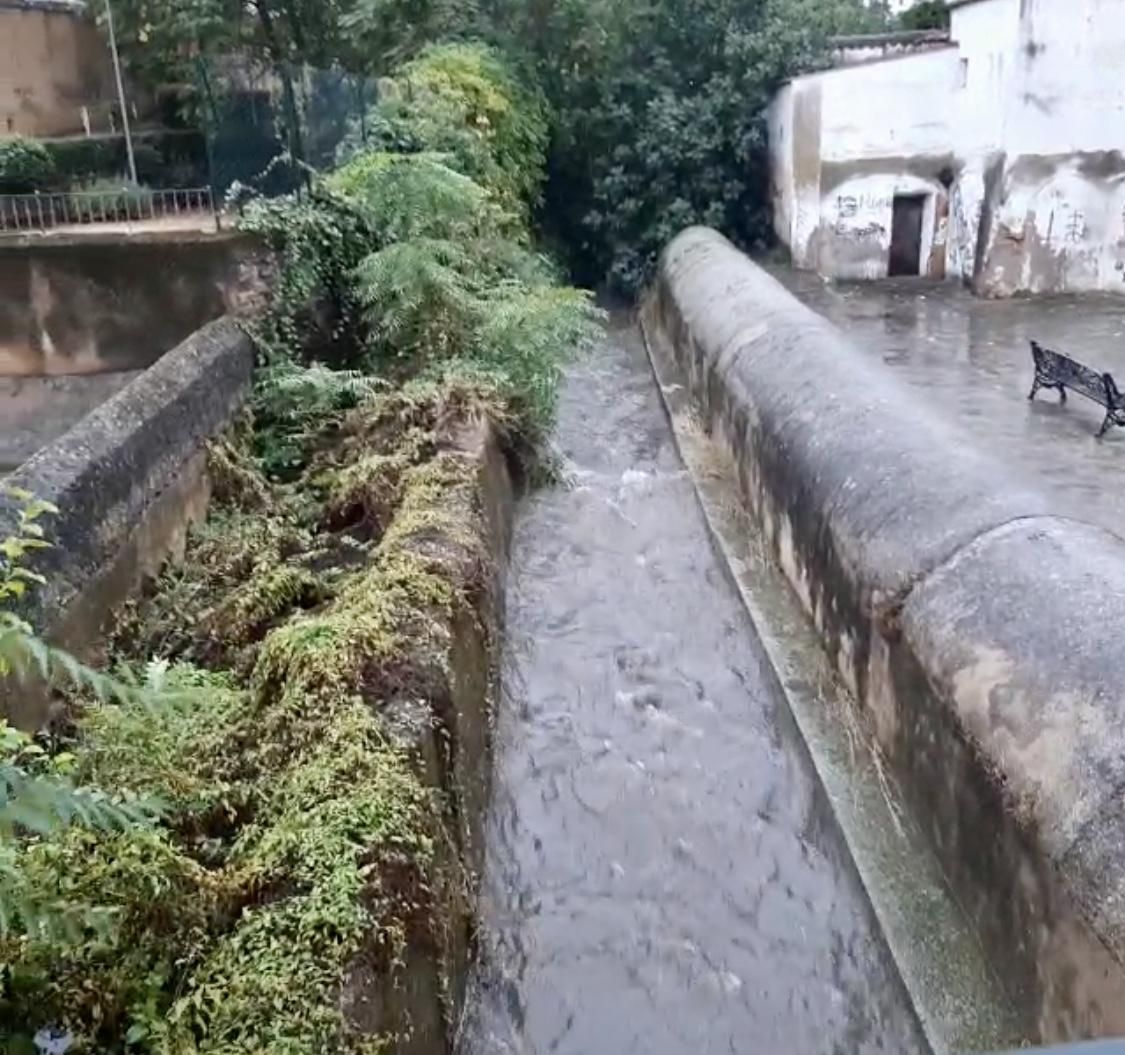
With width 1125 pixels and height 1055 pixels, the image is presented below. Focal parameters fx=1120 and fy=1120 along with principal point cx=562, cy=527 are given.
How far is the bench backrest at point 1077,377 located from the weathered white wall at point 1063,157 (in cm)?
581

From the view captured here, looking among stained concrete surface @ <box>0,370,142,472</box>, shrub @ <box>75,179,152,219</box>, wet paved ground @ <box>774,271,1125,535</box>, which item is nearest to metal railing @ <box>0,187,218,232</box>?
shrub @ <box>75,179,152,219</box>

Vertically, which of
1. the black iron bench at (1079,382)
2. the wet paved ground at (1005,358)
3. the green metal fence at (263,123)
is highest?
the green metal fence at (263,123)

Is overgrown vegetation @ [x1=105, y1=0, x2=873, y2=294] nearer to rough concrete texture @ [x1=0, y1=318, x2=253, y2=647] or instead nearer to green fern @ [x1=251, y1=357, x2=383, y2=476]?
green fern @ [x1=251, y1=357, x2=383, y2=476]

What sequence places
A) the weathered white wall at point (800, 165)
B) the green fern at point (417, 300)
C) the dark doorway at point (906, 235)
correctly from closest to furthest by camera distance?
1. the green fern at point (417, 300)
2. the weathered white wall at point (800, 165)
3. the dark doorway at point (906, 235)

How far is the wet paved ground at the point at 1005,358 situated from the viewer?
9.76 metres

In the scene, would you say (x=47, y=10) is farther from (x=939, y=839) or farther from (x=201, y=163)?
(x=939, y=839)

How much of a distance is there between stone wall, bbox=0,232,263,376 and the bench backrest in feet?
25.9

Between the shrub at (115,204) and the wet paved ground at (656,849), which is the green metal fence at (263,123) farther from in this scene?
the wet paved ground at (656,849)

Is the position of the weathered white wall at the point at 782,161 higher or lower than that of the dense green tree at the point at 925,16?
lower

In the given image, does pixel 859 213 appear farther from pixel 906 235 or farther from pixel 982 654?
pixel 982 654

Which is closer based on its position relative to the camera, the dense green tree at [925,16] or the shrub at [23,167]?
the shrub at [23,167]

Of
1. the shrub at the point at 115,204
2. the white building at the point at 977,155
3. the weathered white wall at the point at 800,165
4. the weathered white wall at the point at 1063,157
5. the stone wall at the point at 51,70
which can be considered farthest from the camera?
the weathered white wall at the point at 800,165

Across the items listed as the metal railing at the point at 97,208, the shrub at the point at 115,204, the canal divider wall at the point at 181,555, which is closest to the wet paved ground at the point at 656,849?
the canal divider wall at the point at 181,555

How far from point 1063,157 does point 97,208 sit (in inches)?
528
